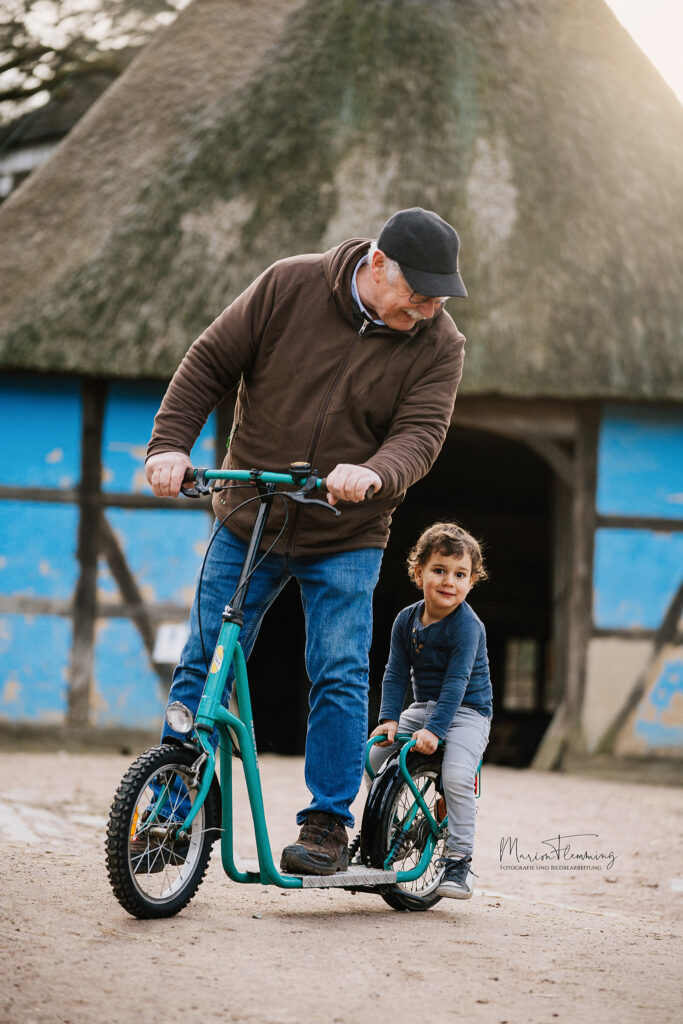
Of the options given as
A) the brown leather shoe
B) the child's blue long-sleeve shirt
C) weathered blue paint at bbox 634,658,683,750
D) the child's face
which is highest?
the child's face

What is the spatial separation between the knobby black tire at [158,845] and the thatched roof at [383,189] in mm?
4974

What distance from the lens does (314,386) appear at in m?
3.02

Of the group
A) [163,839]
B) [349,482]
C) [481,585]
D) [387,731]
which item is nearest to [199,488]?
[349,482]

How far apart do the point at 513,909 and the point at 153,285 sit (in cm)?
525

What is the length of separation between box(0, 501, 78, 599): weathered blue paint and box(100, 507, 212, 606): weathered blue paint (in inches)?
9.5

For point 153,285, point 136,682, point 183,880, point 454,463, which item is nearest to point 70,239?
point 153,285

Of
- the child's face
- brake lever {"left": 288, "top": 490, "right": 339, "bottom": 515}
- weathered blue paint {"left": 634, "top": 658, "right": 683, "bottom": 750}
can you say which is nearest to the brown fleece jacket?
brake lever {"left": 288, "top": 490, "right": 339, "bottom": 515}

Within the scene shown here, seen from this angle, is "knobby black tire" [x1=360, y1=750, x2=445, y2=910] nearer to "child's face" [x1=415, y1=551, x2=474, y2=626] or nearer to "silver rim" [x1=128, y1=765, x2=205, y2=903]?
"child's face" [x1=415, y1=551, x2=474, y2=626]

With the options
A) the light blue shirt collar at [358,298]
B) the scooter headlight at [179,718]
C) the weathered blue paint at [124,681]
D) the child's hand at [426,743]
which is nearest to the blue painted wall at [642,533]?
the weathered blue paint at [124,681]

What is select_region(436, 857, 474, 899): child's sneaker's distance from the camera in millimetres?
3205

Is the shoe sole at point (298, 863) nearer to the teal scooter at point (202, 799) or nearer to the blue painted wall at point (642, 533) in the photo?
the teal scooter at point (202, 799)

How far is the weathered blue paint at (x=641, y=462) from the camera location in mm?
7898

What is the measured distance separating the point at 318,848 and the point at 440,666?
0.70m

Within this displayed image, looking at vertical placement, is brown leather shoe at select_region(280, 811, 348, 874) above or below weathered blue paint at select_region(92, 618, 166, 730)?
above
